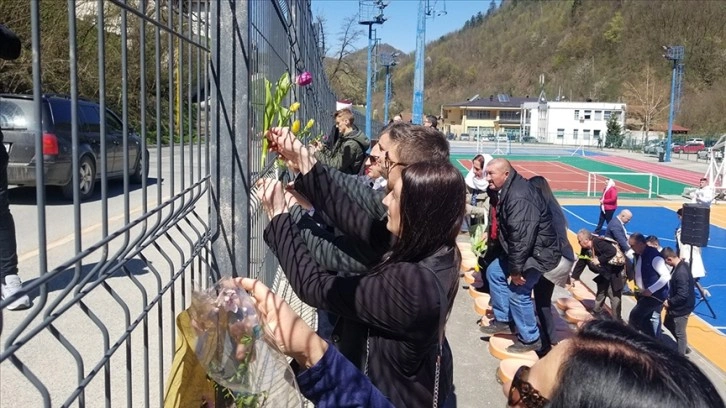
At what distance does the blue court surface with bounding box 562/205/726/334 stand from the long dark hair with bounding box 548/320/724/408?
776 centimetres

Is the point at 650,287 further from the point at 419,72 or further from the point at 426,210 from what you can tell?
the point at 419,72

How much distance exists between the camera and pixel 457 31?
179375 mm

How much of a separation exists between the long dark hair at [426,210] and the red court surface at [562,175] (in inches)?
849

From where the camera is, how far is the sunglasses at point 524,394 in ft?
4.18

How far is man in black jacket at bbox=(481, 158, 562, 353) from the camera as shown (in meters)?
5.59

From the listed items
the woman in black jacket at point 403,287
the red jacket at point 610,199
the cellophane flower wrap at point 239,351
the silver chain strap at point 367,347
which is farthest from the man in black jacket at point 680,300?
the red jacket at point 610,199

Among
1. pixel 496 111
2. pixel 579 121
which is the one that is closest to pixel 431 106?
pixel 496 111

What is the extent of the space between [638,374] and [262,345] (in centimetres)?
92

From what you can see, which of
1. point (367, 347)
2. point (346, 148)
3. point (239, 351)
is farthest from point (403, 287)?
point (346, 148)

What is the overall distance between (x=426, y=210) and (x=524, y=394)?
1.01 metres

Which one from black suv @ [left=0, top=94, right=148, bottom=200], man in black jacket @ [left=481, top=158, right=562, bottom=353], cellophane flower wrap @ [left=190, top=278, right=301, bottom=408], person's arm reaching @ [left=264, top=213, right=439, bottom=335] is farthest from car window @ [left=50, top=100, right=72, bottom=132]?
man in black jacket @ [left=481, top=158, right=562, bottom=353]

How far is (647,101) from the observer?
255 feet

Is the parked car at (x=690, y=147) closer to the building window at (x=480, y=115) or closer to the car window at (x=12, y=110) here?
the building window at (x=480, y=115)

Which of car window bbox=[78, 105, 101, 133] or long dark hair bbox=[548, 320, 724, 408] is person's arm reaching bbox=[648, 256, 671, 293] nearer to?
long dark hair bbox=[548, 320, 724, 408]
